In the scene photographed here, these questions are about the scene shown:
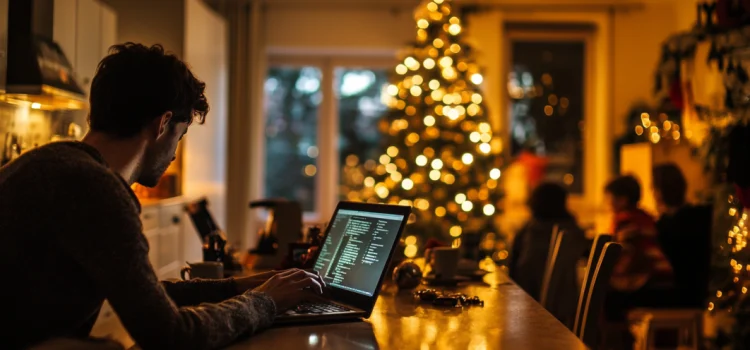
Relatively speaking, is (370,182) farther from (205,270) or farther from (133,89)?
(133,89)

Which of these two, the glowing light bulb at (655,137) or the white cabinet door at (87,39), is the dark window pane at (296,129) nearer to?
the white cabinet door at (87,39)

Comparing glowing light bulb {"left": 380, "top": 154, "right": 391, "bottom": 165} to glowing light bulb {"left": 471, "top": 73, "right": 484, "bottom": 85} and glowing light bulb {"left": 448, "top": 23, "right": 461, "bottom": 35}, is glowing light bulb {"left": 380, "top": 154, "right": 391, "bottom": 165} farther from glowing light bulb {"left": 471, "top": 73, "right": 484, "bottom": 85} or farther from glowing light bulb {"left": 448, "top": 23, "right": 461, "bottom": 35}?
glowing light bulb {"left": 448, "top": 23, "right": 461, "bottom": 35}

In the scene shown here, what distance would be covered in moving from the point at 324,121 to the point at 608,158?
266 cm

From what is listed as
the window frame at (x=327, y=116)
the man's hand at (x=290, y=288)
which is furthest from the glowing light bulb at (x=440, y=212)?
the man's hand at (x=290, y=288)

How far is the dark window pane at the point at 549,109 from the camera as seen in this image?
7.70 meters

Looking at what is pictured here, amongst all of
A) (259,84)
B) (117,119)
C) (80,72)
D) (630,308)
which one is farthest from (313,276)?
(259,84)

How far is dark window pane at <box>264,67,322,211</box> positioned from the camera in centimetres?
803

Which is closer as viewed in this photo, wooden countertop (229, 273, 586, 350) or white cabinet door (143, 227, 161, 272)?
wooden countertop (229, 273, 586, 350)

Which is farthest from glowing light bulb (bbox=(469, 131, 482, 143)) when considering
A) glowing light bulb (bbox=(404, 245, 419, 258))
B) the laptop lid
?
the laptop lid

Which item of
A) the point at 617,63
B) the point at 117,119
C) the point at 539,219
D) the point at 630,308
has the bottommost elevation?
the point at 630,308

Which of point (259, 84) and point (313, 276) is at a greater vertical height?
point (259, 84)

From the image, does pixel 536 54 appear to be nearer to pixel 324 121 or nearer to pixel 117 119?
pixel 324 121

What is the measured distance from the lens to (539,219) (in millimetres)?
4359

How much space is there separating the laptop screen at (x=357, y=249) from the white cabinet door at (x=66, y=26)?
266 cm
